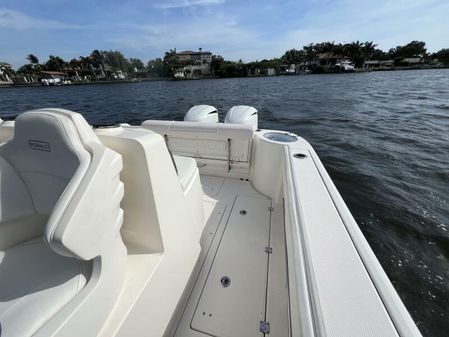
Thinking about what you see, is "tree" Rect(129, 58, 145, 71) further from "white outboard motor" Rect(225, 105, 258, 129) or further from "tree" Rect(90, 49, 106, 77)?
"white outboard motor" Rect(225, 105, 258, 129)

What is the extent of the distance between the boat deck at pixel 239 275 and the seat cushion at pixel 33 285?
0.66 metres

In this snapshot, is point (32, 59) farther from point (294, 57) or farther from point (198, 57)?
point (294, 57)

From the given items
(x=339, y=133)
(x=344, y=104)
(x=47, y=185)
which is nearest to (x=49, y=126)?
(x=47, y=185)

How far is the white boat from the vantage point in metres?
0.63

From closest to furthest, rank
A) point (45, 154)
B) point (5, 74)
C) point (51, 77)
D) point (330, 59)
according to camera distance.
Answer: point (45, 154)
point (51, 77)
point (5, 74)
point (330, 59)

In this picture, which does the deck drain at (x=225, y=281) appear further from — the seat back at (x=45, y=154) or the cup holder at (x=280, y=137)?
the cup holder at (x=280, y=137)

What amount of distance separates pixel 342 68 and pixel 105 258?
2063 inches

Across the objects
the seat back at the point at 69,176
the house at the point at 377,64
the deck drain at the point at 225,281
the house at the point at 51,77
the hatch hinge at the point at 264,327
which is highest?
the seat back at the point at 69,176

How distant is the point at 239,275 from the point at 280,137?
54.2 inches

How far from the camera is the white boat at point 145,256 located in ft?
2.07

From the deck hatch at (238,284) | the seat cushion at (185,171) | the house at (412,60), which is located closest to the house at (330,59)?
the house at (412,60)

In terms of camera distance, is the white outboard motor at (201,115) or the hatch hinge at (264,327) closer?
the hatch hinge at (264,327)

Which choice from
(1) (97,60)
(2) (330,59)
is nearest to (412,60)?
(2) (330,59)

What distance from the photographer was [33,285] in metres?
0.79
